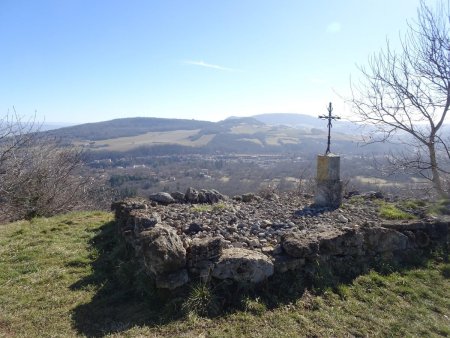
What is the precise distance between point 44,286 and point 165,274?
9.25ft

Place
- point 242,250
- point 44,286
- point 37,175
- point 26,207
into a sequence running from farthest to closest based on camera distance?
point 37,175 < point 26,207 < point 44,286 < point 242,250

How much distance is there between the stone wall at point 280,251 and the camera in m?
5.57

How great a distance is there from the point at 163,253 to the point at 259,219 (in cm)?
327

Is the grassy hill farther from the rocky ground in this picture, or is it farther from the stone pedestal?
the rocky ground

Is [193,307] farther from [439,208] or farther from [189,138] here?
[189,138]

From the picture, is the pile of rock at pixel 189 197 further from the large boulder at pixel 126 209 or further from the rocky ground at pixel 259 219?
the large boulder at pixel 126 209

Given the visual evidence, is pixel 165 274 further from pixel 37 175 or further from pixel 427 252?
pixel 37 175

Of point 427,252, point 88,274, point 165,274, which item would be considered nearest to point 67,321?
point 165,274

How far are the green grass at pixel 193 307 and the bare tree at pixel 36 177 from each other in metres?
5.83

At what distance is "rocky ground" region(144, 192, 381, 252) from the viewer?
7.05m

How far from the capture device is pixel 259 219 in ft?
27.2

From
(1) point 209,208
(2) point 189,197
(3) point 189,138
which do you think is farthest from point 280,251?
(3) point 189,138

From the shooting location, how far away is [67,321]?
5.38 meters

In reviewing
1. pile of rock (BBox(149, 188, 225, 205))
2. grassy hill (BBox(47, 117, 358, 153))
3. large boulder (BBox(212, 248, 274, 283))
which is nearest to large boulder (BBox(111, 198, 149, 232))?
pile of rock (BBox(149, 188, 225, 205))
